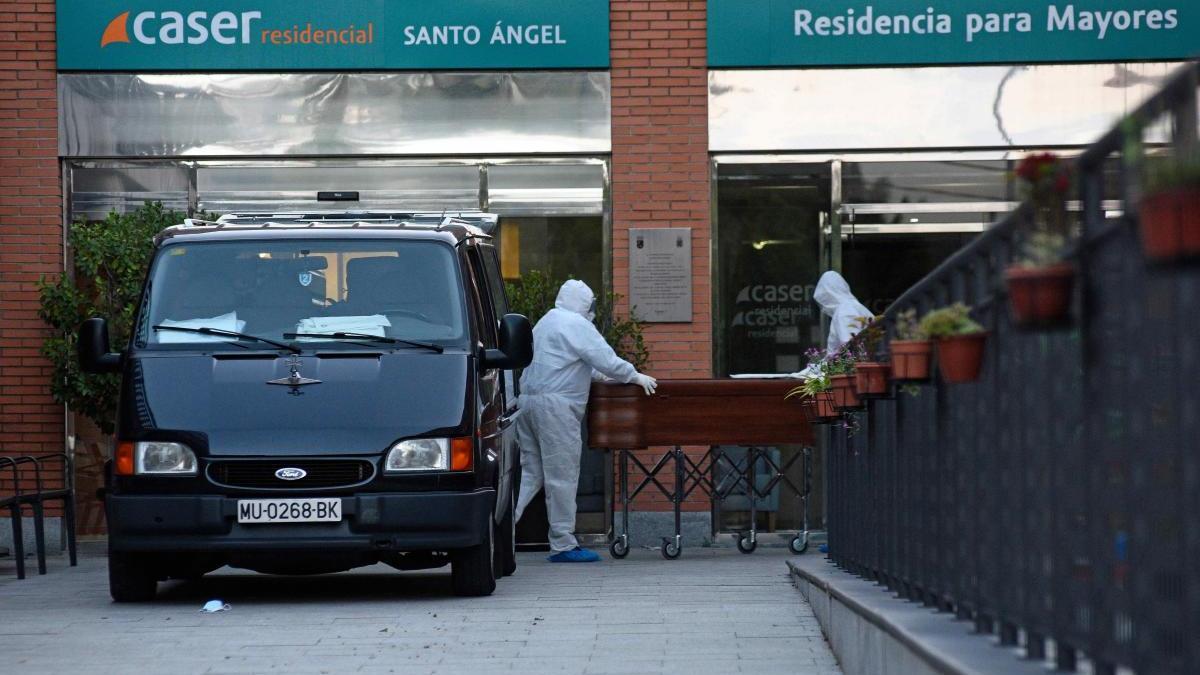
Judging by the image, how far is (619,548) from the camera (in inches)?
573

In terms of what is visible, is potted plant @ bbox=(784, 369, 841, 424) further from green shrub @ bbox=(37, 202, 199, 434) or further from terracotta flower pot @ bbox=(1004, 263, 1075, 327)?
terracotta flower pot @ bbox=(1004, 263, 1075, 327)

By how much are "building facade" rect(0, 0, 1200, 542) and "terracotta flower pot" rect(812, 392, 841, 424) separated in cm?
487

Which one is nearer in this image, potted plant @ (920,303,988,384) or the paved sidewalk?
potted plant @ (920,303,988,384)

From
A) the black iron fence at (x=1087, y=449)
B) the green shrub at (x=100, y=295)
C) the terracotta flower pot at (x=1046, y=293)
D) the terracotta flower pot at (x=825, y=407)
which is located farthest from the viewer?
the green shrub at (x=100, y=295)

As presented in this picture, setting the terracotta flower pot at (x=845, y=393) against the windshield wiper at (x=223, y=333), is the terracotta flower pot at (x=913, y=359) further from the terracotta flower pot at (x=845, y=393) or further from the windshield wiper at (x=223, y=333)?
the windshield wiper at (x=223, y=333)

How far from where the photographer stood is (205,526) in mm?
9984

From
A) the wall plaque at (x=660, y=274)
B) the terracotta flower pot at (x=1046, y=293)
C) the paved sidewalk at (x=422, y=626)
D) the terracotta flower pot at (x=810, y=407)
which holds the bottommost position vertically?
the paved sidewalk at (x=422, y=626)

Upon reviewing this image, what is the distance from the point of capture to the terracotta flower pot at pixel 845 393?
9328 mm

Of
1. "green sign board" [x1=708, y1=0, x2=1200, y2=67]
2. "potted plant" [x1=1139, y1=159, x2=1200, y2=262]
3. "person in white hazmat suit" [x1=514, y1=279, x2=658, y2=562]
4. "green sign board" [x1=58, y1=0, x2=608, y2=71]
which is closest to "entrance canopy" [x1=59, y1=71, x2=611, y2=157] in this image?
"green sign board" [x1=58, y1=0, x2=608, y2=71]

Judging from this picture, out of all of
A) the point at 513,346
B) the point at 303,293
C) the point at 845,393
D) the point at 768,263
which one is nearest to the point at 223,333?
the point at 303,293

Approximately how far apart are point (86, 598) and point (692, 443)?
475 cm

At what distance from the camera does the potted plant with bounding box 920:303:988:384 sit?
5.49 metres

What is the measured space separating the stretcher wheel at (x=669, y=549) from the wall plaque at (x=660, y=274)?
6.56 ft

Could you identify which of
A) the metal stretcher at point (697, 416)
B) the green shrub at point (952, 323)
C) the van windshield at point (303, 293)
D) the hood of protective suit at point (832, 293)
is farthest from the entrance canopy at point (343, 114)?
the green shrub at point (952, 323)
